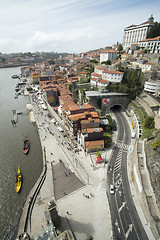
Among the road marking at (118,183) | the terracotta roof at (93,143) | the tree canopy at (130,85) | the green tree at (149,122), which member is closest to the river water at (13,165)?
the terracotta roof at (93,143)

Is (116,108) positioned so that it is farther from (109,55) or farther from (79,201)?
(79,201)

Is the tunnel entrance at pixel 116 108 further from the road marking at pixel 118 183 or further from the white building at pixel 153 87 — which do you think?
the road marking at pixel 118 183

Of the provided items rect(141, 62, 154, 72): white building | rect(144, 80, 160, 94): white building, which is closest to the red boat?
rect(144, 80, 160, 94): white building

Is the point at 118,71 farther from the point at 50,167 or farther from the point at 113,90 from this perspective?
the point at 50,167

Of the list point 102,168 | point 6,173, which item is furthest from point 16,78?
point 102,168

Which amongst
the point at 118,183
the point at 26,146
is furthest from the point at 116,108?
the point at 26,146

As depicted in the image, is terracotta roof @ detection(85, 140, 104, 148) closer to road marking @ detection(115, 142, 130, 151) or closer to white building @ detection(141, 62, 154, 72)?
road marking @ detection(115, 142, 130, 151)
